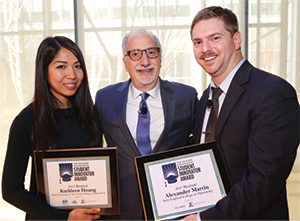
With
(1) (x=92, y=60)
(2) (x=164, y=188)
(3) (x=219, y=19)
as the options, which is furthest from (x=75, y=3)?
(2) (x=164, y=188)

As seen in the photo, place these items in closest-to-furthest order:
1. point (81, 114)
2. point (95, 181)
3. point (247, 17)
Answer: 1. point (95, 181)
2. point (81, 114)
3. point (247, 17)

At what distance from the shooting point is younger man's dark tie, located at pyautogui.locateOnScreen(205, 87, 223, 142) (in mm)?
1610

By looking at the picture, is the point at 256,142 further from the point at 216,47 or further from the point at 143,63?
the point at 143,63

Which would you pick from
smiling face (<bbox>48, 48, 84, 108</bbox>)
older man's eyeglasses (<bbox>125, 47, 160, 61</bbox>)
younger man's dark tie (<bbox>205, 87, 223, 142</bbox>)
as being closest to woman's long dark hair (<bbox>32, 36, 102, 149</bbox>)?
smiling face (<bbox>48, 48, 84, 108</bbox>)

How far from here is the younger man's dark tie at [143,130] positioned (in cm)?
183

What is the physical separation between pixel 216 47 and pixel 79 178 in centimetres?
80

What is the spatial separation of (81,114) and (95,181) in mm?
361

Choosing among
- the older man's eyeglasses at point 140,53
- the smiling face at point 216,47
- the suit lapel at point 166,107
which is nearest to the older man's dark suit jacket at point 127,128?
the suit lapel at point 166,107

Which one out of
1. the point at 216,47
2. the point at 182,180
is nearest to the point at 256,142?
the point at 182,180

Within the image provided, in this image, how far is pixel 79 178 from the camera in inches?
63.2

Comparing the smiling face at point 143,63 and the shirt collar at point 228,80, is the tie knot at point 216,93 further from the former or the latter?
the smiling face at point 143,63

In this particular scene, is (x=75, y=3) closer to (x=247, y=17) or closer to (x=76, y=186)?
(x=247, y=17)

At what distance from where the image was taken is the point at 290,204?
3725 mm

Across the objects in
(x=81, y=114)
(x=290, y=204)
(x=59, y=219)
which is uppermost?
(x=81, y=114)
